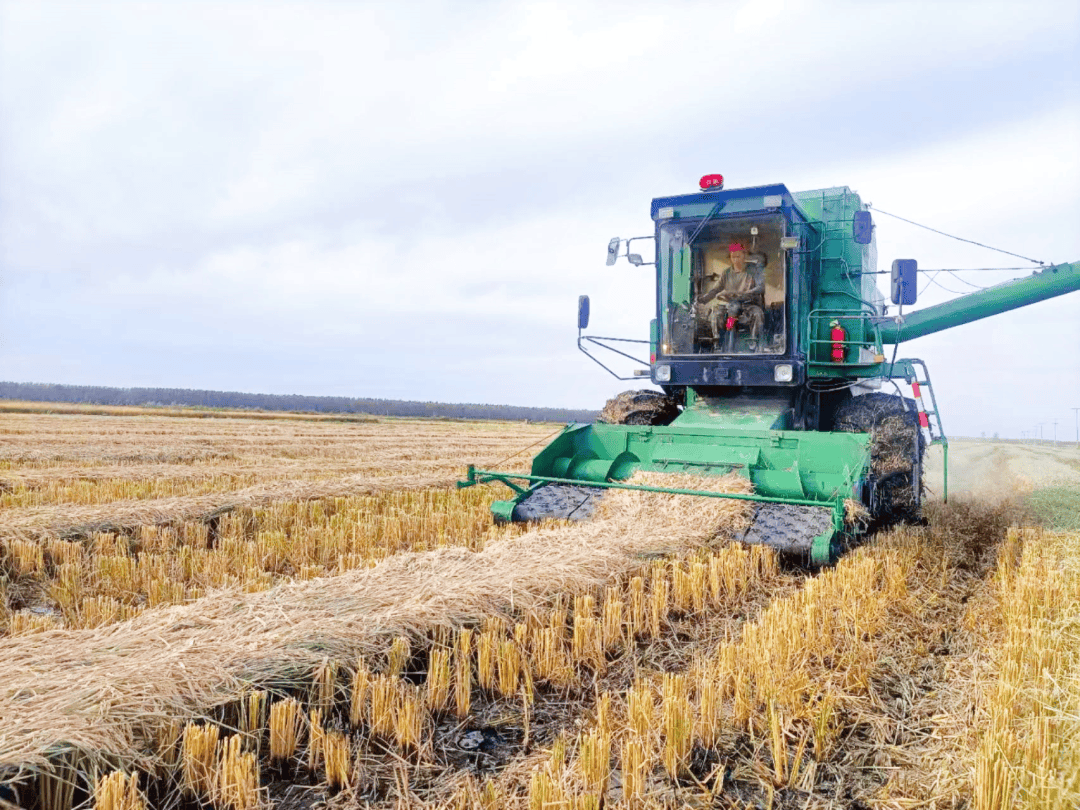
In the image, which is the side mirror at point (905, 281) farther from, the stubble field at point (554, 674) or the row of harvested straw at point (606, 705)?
the row of harvested straw at point (606, 705)

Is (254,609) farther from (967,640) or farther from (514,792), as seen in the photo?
(967,640)

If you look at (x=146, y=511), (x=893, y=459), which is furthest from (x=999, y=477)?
(x=146, y=511)

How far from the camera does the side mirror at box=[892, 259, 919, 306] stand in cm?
658

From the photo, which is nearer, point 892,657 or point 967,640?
point 892,657

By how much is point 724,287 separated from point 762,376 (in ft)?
3.27

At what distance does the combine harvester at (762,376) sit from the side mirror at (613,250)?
11mm

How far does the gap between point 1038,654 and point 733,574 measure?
1.74 metres

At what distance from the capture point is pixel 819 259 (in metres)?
7.84

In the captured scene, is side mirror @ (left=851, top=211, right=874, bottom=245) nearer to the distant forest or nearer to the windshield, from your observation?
the windshield

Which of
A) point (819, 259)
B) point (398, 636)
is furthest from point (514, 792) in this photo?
point (819, 259)

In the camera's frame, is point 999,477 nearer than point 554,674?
No

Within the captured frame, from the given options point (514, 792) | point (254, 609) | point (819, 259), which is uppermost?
point (819, 259)

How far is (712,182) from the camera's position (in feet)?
24.0

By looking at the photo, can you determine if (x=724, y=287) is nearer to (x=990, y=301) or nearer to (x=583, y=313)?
(x=583, y=313)
